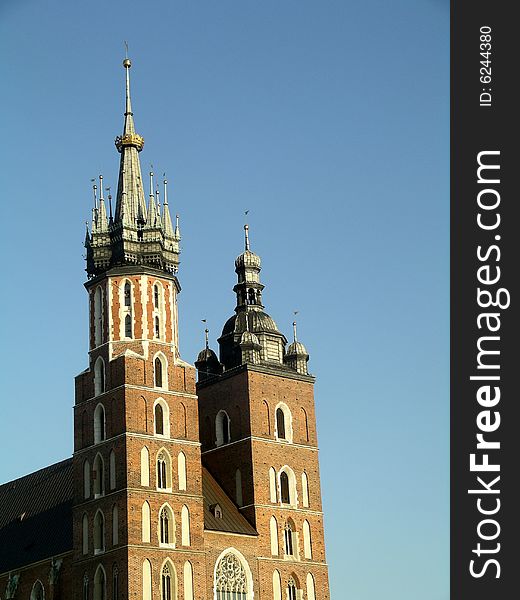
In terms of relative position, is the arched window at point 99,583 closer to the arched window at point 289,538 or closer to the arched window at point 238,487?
the arched window at point 238,487

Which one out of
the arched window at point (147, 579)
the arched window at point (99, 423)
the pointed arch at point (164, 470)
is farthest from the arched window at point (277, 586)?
the arched window at point (99, 423)

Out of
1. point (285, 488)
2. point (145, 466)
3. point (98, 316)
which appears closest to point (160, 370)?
point (98, 316)

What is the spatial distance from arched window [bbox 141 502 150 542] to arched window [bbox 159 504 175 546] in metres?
0.84

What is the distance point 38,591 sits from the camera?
7675 cm

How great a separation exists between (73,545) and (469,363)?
40.4m

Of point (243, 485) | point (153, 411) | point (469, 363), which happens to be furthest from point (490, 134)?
point (243, 485)

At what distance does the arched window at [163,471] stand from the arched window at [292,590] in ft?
33.2

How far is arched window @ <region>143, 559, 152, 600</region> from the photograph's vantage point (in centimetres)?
6744

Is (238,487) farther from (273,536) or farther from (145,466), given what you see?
(145,466)

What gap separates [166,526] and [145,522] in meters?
1.49

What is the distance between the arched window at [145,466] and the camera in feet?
228

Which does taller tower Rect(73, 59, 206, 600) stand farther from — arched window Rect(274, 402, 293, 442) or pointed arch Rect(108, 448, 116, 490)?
arched window Rect(274, 402, 293, 442)

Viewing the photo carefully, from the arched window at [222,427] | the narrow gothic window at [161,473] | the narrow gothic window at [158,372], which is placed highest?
the narrow gothic window at [158,372]

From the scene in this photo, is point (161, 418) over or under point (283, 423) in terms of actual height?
under
